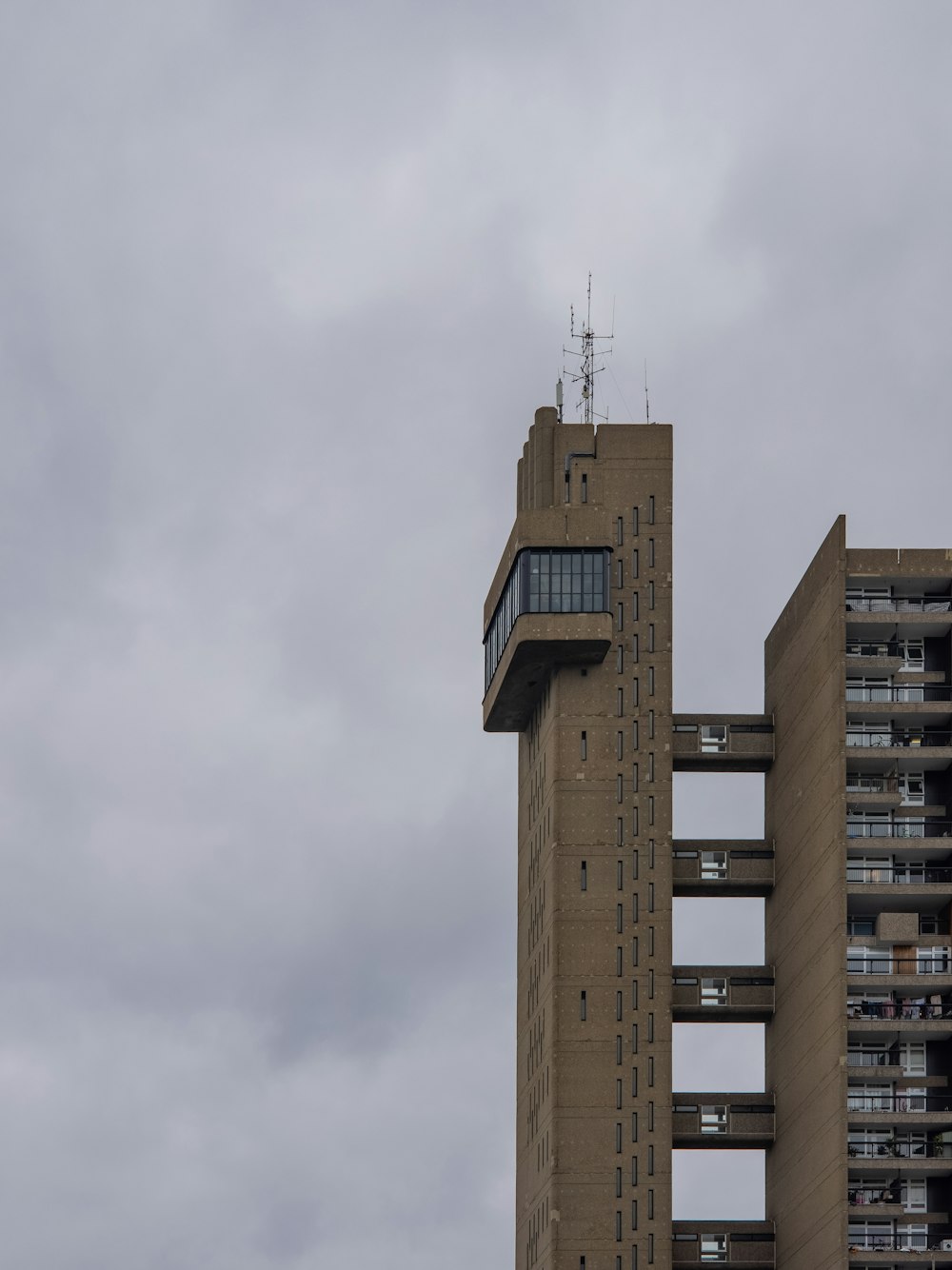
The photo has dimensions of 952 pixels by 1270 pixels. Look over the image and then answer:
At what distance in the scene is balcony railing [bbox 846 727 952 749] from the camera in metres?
168

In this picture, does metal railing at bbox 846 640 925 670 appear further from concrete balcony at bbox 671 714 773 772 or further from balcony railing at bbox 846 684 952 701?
concrete balcony at bbox 671 714 773 772

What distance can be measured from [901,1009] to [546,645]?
90.1 ft

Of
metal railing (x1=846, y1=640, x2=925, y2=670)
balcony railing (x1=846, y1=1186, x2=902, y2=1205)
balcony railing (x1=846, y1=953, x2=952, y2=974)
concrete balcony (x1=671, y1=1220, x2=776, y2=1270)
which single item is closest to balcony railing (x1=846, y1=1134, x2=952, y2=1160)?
balcony railing (x1=846, y1=1186, x2=902, y2=1205)

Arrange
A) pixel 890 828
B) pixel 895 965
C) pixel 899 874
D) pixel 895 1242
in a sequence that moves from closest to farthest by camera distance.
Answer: pixel 895 1242
pixel 895 965
pixel 899 874
pixel 890 828

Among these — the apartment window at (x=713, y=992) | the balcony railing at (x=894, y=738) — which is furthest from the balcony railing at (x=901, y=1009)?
the balcony railing at (x=894, y=738)

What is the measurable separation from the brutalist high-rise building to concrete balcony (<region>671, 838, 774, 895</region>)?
0.15 meters

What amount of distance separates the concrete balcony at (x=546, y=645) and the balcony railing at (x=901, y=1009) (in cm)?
2419

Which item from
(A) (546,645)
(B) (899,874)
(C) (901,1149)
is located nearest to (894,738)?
(B) (899,874)

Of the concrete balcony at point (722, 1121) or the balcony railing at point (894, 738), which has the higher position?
the balcony railing at point (894, 738)

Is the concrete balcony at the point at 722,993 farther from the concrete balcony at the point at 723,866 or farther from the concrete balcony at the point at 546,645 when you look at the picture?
the concrete balcony at the point at 546,645

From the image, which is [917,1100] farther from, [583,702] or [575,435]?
[575,435]

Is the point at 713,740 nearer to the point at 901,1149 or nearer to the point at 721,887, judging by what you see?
the point at 721,887

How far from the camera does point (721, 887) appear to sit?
178m

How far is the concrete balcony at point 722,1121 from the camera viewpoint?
174625 mm
